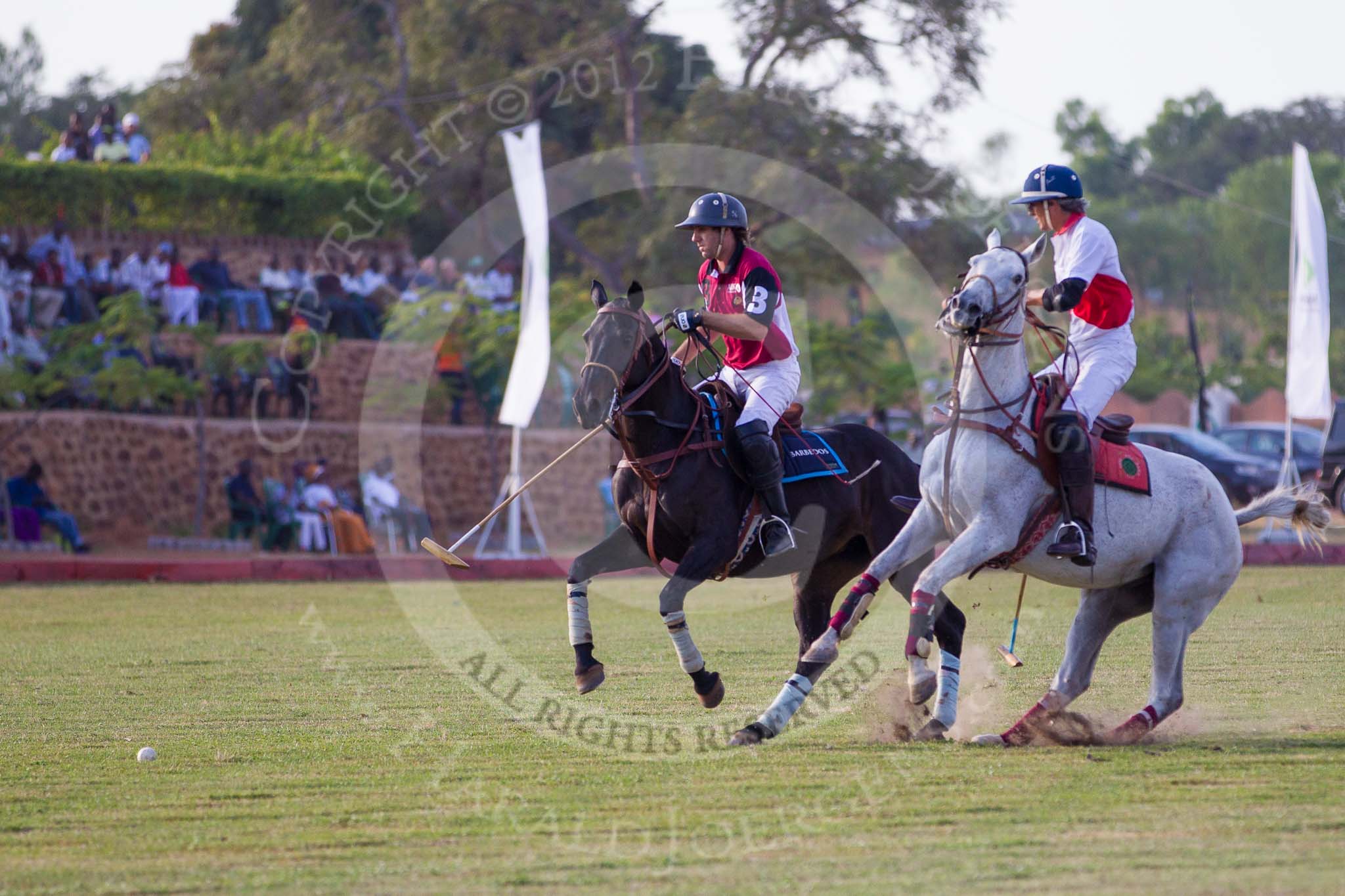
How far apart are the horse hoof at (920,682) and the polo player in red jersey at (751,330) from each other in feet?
4.61

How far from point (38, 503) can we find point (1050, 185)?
624 inches

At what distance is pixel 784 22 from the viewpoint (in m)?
27.2

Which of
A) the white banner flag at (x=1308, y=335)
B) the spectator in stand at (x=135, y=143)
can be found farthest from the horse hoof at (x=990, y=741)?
the spectator in stand at (x=135, y=143)

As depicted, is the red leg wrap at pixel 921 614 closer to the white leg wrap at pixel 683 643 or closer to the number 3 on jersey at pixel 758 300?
the white leg wrap at pixel 683 643

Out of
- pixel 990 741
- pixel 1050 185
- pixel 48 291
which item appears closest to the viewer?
pixel 990 741

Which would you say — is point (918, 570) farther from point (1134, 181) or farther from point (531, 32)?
point (1134, 181)

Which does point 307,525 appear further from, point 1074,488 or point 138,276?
point 1074,488

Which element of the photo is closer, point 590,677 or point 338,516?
point 590,677

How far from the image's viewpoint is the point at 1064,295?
6.88m

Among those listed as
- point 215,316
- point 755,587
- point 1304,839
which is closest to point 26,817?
point 1304,839

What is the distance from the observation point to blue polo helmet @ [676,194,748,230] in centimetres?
791

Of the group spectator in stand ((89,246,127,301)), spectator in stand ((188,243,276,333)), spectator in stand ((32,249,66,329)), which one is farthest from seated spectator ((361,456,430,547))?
spectator in stand ((32,249,66,329))

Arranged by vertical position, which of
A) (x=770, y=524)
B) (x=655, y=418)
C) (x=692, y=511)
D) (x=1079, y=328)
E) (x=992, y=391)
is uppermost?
(x=1079, y=328)

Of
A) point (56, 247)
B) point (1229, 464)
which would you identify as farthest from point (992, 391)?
point (1229, 464)
